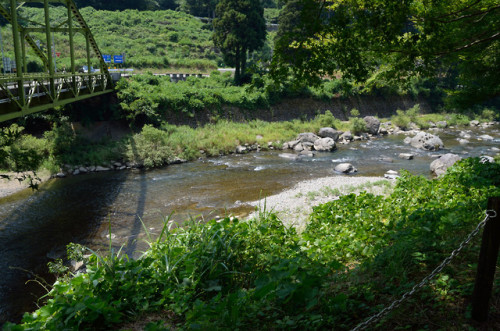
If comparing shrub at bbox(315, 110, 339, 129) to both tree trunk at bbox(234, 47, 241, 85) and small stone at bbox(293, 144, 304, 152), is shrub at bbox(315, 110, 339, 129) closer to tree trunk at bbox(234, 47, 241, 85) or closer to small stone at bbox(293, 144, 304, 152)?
small stone at bbox(293, 144, 304, 152)

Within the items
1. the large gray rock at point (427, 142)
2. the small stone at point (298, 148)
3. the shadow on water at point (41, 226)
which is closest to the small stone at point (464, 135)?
the large gray rock at point (427, 142)

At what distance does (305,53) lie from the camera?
20.4ft

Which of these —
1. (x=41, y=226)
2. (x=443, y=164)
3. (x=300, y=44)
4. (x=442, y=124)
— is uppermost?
(x=300, y=44)

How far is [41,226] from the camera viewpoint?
12.3 meters

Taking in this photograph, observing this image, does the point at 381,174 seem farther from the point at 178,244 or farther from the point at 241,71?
the point at 241,71

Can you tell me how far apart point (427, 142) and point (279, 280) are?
76.5 ft

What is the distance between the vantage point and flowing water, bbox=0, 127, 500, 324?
33.1 ft

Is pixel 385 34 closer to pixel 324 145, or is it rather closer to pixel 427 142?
pixel 324 145

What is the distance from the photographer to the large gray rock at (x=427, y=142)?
78.1 ft

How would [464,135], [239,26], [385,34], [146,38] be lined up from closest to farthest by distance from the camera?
[385,34] → [464,135] → [239,26] → [146,38]

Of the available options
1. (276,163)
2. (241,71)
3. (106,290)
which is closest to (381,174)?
(276,163)

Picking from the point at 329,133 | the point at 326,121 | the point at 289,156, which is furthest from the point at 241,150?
the point at 326,121

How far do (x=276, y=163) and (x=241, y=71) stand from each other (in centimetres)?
1656

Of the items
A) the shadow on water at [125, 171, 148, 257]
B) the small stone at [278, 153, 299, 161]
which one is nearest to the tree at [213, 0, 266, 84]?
the small stone at [278, 153, 299, 161]
